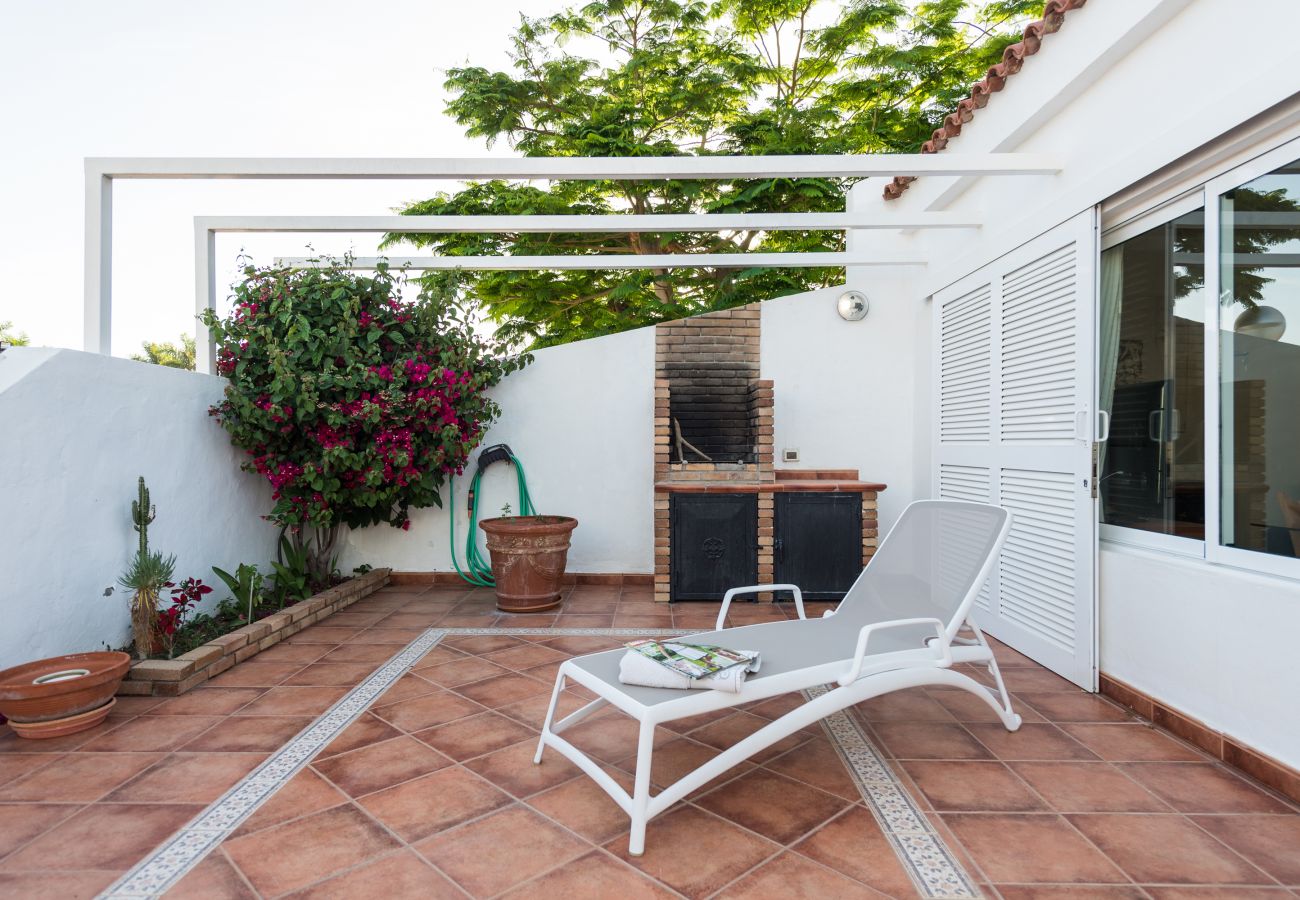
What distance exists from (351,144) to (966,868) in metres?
10.6

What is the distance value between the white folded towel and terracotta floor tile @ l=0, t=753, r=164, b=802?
1.82 metres

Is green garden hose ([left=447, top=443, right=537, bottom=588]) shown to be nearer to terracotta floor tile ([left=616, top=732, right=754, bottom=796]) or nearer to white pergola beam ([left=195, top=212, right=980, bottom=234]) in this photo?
white pergola beam ([left=195, top=212, right=980, bottom=234])

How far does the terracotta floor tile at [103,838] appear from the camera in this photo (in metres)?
1.99

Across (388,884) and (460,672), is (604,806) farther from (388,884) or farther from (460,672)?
(460,672)

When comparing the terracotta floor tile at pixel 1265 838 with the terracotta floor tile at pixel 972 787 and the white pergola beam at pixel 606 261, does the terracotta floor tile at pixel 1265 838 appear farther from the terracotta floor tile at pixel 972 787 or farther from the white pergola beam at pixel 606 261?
the white pergola beam at pixel 606 261

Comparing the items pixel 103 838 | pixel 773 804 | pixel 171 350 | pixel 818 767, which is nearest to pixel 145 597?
pixel 103 838

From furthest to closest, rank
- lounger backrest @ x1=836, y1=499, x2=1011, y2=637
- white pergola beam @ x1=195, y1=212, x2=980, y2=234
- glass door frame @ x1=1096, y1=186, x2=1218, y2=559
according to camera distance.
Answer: white pergola beam @ x1=195, y1=212, x2=980, y2=234 → lounger backrest @ x1=836, y1=499, x2=1011, y2=637 → glass door frame @ x1=1096, y1=186, x2=1218, y2=559

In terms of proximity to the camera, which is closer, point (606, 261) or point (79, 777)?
point (79, 777)

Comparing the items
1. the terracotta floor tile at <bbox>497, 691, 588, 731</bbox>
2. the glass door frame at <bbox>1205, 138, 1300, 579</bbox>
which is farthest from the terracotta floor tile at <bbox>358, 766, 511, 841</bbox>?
the glass door frame at <bbox>1205, 138, 1300, 579</bbox>

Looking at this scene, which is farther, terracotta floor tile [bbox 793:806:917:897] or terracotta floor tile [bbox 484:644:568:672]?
terracotta floor tile [bbox 484:644:568:672]

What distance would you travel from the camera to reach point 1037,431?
151 inches

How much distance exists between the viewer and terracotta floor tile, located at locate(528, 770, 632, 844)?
7.12 feet

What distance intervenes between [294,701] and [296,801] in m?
1.08

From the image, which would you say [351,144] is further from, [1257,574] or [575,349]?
[1257,574]
